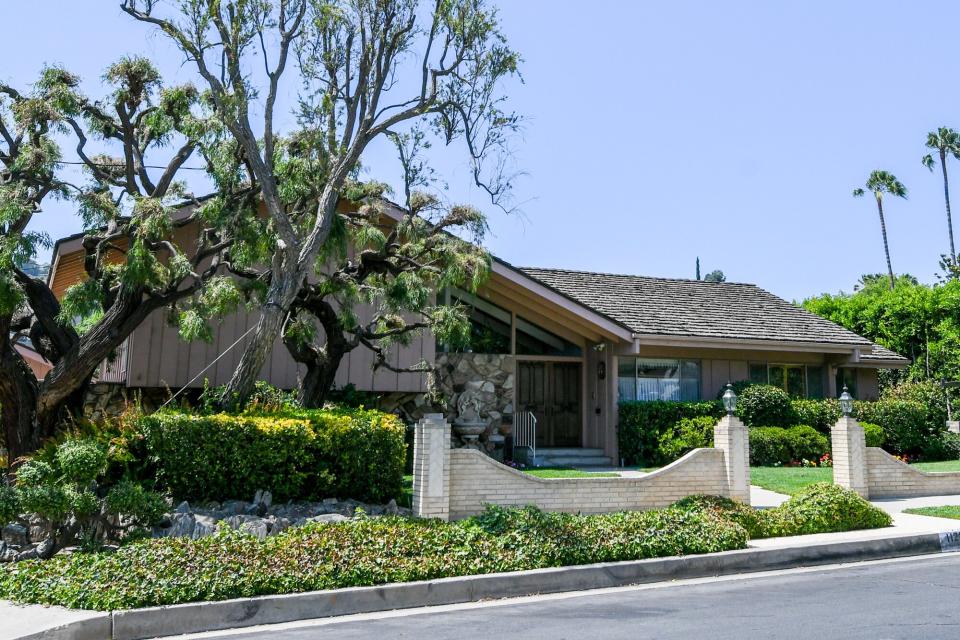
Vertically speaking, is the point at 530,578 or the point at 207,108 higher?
the point at 207,108

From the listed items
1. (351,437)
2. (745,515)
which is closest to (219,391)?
(351,437)

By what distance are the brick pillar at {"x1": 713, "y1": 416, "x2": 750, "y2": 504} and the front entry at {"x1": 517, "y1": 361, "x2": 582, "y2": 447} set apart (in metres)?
7.70

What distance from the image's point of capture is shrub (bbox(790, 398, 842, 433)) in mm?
19578

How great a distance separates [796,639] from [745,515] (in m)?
4.55

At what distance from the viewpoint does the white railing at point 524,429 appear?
716 inches

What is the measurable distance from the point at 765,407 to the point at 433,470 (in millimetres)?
11808

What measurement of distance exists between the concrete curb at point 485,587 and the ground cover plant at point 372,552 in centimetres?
20

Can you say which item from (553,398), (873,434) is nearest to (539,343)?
(553,398)

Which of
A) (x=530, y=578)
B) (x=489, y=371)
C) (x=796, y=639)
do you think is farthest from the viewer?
(x=489, y=371)

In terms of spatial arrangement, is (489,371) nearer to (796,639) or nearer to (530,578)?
(530,578)

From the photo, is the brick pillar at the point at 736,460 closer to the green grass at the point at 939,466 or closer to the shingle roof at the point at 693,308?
the shingle roof at the point at 693,308

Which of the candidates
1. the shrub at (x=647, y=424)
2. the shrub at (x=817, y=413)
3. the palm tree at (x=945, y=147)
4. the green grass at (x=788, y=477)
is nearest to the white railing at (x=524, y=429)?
the shrub at (x=647, y=424)

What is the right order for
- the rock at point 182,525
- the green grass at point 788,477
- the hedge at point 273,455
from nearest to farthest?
1. the rock at point 182,525
2. the hedge at point 273,455
3. the green grass at point 788,477

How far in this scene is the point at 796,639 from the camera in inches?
243
